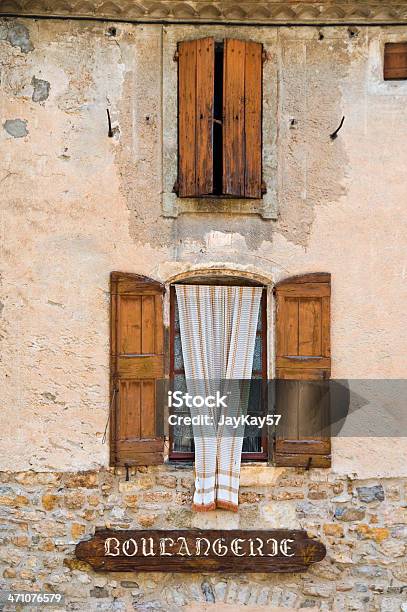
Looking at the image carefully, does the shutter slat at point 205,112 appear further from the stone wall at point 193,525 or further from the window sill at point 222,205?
the stone wall at point 193,525

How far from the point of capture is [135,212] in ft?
23.4

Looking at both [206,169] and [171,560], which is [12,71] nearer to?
[206,169]

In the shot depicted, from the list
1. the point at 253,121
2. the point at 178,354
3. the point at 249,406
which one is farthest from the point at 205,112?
the point at 249,406

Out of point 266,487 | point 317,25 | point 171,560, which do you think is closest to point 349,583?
point 266,487

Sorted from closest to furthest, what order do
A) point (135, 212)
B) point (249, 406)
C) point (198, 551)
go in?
point (198, 551) < point (135, 212) < point (249, 406)

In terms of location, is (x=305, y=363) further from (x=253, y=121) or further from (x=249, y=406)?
(x=253, y=121)

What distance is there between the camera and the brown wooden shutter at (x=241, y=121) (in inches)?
278

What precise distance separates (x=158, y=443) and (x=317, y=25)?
3.92 meters

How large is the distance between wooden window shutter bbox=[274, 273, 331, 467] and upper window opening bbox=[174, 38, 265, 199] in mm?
950

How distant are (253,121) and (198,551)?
148 inches

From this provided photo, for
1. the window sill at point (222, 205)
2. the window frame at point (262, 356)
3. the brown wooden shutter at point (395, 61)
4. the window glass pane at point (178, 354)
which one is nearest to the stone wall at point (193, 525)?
the window frame at point (262, 356)

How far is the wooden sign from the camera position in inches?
276

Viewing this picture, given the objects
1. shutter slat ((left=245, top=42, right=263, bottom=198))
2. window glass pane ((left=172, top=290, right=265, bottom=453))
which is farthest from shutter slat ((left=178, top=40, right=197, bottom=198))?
window glass pane ((left=172, top=290, right=265, bottom=453))

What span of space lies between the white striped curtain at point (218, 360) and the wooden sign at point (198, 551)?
0.36 m
